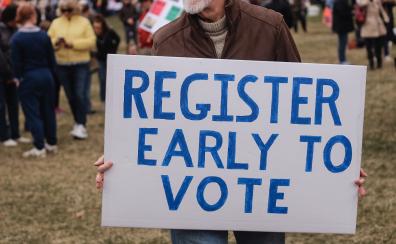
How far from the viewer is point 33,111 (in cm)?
1073

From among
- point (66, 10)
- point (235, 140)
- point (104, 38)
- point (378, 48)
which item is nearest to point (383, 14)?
point (378, 48)

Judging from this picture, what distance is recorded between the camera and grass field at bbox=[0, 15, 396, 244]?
7133 millimetres

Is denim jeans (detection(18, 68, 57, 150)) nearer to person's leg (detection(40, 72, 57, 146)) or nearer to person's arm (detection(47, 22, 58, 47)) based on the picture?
person's leg (detection(40, 72, 57, 146))

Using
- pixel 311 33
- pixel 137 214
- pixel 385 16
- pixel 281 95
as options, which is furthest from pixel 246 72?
pixel 311 33

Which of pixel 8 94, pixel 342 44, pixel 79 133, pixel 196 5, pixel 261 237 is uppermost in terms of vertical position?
pixel 196 5

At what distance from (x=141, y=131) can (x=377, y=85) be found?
12470mm

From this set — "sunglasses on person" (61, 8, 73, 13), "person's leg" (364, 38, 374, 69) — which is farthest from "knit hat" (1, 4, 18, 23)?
"person's leg" (364, 38, 374, 69)

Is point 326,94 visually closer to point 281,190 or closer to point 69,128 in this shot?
point 281,190

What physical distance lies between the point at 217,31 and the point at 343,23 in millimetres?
15452

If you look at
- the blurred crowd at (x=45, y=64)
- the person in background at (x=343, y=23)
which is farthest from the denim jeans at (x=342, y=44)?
the blurred crowd at (x=45, y=64)

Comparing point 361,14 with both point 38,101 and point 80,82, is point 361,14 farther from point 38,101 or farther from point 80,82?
point 38,101

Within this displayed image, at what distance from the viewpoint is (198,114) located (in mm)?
3826

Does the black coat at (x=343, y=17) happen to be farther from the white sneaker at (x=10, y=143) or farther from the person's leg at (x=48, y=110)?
the person's leg at (x=48, y=110)

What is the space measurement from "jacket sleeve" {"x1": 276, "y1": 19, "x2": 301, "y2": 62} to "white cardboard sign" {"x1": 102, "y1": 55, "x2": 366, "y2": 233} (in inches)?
4.9
